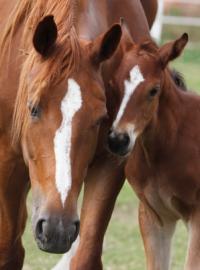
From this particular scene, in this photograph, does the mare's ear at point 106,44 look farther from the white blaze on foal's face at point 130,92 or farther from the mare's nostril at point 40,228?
the mare's nostril at point 40,228

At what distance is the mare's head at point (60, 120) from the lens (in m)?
5.01

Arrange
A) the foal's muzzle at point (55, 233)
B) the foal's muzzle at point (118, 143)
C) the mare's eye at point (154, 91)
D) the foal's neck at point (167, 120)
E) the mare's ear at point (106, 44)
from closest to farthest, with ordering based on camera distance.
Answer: the foal's muzzle at point (55, 233), the mare's ear at point (106, 44), the foal's muzzle at point (118, 143), the mare's eye at point (154, 91), the foal's neck at point (167, 120)

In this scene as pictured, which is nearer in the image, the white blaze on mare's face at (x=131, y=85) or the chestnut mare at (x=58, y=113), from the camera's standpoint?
Answer: the chestnut mare at (x=58, y=113)

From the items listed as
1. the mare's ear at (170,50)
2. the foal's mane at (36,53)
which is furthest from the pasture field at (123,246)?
the foal's mane at (36,53)

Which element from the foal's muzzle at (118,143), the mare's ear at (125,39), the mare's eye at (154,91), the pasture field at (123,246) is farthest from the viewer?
the pasture field at (123,246)

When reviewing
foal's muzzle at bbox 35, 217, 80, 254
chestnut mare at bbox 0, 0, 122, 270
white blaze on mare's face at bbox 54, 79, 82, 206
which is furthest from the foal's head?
foal's muzzle at bbox 35, 217, 80, 254

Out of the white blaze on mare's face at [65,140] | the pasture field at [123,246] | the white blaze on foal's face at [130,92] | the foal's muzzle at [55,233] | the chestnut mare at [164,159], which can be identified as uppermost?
the white blaze on mare's face at [65,140]

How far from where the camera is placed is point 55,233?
4980 mm

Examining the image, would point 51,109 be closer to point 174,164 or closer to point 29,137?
point 29,137

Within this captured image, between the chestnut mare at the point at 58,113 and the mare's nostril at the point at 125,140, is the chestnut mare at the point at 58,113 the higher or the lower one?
the higher one

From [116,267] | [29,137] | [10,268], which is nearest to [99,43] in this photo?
[29,137]

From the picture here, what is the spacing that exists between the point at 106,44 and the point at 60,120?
1.69 ft

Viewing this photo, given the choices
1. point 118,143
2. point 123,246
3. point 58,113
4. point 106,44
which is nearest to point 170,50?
point 118,143

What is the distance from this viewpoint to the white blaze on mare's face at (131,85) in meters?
5.89
